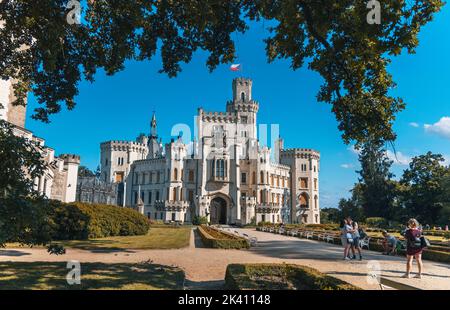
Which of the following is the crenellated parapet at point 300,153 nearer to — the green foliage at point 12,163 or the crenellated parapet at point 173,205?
the crenellated parapet at point 173,205

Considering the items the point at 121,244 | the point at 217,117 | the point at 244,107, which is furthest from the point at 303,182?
the point at 121,244

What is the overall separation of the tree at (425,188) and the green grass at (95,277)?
49.4 m

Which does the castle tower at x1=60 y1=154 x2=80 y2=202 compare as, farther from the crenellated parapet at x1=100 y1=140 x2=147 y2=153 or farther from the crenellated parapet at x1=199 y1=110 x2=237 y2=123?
the crenellated parapet at x1=100 y1=140 x2=147 y2=153

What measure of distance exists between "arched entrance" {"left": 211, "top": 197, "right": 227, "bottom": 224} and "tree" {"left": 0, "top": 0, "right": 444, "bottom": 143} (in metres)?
55.9

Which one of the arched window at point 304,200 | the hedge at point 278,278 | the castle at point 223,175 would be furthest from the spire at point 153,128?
the hedge at point 278,278

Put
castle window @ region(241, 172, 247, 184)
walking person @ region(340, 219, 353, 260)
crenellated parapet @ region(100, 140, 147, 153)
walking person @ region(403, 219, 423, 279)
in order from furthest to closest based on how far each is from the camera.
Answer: crenellated parapet @ region(100, 140, 147, 153) → castle window @ region(241, 172, 247, 184) → walking person @ region(340, 219, 353, 260) → walking person @ region(403, 219, 423, 279)

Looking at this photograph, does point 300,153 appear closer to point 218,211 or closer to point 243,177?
point 243,177

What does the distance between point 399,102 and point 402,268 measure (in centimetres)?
572

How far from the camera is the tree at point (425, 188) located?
174ft

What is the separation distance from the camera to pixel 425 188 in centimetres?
5462

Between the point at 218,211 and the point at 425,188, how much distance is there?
35.6m

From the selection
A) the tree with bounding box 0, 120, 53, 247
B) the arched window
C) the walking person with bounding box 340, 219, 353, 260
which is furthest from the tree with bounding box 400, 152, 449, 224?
the tree with bounding box 0, 120, 53, 247

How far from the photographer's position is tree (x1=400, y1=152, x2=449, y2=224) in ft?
174
